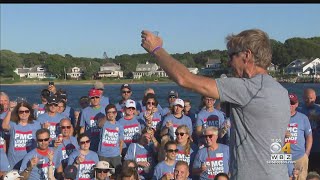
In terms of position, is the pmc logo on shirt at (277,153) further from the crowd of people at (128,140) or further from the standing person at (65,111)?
the standing person at (65,111)

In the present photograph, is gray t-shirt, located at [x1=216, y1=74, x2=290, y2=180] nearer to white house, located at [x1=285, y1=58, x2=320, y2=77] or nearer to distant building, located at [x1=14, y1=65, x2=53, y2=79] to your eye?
white house, located at [x1=285, y1=58, x2=320, y2=77]

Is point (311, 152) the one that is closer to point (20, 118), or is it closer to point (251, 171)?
point (20, 118)

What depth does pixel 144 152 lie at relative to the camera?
7637 millimetres

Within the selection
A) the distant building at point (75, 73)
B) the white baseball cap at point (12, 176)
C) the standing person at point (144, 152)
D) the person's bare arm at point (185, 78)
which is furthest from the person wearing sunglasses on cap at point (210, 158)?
the distant building at point (75, 73)

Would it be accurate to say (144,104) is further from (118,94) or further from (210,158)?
(118,94)

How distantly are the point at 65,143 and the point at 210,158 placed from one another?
2285 millimetres

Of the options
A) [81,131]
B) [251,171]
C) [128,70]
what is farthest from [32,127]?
[128,70]

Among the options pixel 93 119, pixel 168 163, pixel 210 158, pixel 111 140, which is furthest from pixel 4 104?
pixel 210 158

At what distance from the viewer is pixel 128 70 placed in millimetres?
110438

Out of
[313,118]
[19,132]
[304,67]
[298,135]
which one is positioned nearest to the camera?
[298,135]

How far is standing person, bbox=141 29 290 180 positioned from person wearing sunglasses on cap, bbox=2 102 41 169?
5412 millimetres

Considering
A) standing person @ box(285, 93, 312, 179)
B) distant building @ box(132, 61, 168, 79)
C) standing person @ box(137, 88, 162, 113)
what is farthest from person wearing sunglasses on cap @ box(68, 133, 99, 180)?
distant building @ box(132, 61, 168, 79)

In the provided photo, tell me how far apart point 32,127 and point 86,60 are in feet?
360

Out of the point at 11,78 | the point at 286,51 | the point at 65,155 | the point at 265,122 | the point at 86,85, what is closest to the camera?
the point at 265,122
